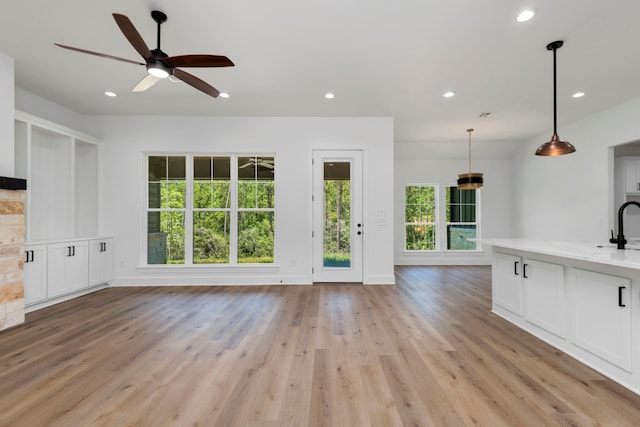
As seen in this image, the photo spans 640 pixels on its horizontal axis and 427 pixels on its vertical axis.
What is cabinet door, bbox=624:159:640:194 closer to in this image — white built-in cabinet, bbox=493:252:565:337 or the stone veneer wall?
white built-in cabinet, bbox=493:252:565:337

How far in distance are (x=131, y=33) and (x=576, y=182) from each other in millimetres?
7067

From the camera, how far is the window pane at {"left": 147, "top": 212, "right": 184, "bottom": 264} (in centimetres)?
509

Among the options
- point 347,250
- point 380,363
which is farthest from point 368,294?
point 380,363

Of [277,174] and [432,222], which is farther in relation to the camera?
[432,222]

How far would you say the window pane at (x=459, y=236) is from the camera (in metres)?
7.32

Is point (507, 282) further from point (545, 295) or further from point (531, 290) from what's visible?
point (545, 295)

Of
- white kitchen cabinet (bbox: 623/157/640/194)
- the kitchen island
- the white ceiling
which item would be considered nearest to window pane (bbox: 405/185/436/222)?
the white ceiling

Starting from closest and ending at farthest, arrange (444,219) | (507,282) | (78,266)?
(507,282) < (78,266) < (444,219)

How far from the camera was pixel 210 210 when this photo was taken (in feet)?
16.9

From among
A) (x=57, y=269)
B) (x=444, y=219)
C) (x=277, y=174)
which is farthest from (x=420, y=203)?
(x=57, y=269)

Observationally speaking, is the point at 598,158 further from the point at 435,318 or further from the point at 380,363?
the point at 380,363

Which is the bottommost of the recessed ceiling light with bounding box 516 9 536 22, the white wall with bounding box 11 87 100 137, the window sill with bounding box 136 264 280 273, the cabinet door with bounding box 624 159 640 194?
the window sill with bounding box 136 264 280 273

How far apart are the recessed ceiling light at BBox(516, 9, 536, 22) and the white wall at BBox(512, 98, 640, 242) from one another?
11.3ft

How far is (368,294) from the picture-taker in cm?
441
